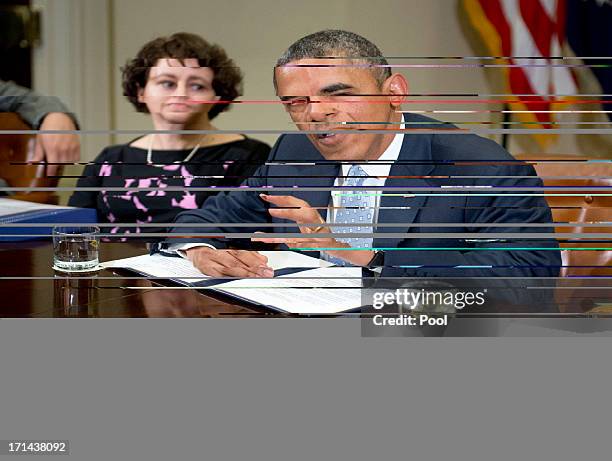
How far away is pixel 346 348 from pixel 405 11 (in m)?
0.35

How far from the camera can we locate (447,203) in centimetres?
93

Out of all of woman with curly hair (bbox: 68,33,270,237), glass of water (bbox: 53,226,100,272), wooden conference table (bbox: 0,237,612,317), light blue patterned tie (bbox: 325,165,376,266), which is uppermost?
woman with curly hair (bbox: 68,33,270,237)

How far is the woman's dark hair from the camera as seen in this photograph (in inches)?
35.4

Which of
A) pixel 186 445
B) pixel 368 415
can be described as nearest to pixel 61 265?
pixel 186 445

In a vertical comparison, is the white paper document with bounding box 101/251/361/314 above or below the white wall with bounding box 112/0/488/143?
below

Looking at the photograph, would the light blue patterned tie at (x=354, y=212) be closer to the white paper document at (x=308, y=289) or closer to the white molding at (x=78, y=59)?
the white paper document at (x=308, y=289)

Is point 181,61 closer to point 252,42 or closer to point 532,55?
point 252,42

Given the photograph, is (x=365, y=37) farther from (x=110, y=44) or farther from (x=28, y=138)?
(x=28, y=138)

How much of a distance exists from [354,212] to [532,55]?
9.7 inches

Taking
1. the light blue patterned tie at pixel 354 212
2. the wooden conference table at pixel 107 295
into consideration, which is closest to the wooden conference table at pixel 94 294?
the wooden conference table at pixel 107 295

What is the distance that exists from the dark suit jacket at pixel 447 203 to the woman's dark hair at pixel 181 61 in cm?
8

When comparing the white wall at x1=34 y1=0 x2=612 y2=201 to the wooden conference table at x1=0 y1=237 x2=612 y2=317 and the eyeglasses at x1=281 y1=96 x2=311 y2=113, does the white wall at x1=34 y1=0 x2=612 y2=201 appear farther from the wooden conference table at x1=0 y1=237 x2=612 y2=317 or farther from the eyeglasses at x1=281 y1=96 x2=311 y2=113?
the wooden conference table at x1=0 y1=237 x2=612 y2=317

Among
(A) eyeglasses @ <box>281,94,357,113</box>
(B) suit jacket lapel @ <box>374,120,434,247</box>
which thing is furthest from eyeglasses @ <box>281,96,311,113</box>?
(B) suit jacket lapel @ <box>374,120,434,247</box>

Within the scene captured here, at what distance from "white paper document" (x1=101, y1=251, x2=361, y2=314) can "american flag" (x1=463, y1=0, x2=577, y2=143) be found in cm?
25
